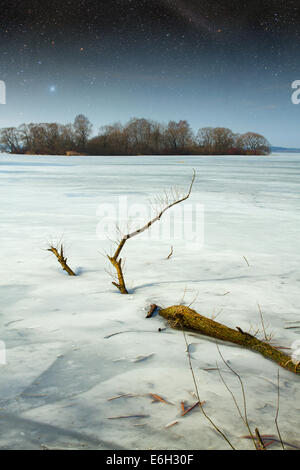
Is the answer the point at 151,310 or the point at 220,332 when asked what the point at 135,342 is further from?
the point at 220,332

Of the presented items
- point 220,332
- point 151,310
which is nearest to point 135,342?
point 151,310

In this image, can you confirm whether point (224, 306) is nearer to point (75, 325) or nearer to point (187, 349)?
point (187, 349)

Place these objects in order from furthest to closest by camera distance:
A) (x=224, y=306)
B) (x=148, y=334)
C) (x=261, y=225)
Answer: (x=261, y=225) < (x=224, y=306) < (x=148, y=334)

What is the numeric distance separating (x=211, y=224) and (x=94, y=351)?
4522mm

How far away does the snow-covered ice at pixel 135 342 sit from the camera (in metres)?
1.24

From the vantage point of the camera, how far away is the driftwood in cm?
180

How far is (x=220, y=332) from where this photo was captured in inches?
80.4

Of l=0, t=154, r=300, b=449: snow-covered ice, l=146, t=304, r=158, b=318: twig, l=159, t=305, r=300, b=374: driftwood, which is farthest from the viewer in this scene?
l=146, t=304, r=158, b=318: twig

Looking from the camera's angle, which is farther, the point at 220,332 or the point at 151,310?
the point at 151,310

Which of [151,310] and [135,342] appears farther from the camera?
[151,310]

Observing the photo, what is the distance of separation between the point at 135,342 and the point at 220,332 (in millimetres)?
601

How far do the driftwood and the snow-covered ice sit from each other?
0.20 feet
